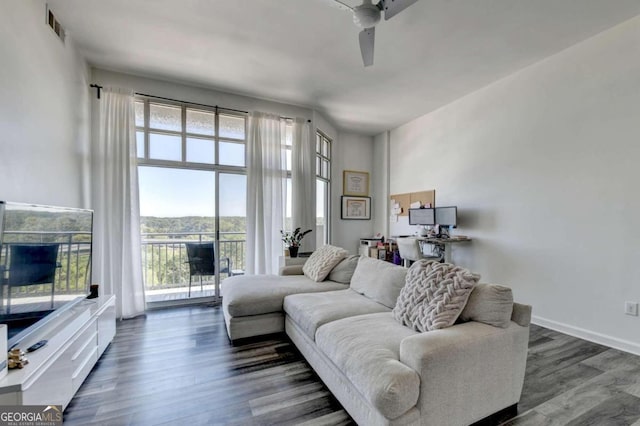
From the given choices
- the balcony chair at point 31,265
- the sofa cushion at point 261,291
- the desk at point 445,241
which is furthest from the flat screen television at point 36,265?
the desk at point 445,241

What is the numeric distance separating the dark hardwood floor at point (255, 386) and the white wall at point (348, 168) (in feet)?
9.94

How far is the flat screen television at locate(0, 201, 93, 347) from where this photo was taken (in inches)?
53.1

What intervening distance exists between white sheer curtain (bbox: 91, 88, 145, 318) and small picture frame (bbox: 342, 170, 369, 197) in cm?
360

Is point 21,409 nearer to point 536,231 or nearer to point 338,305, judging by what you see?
point 338,305

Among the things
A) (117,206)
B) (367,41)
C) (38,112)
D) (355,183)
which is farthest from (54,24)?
(355,183)

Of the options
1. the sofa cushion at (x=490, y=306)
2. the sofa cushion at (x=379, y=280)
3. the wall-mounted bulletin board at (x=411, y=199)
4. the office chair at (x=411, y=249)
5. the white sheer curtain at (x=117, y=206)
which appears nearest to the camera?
the sofa cushion at (x=490, y=306)

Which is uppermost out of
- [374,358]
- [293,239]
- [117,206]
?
[117,206]

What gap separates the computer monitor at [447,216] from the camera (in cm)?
383

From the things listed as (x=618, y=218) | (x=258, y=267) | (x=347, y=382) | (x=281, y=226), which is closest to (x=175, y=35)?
(x=281, y=226)

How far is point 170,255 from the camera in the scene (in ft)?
12.5

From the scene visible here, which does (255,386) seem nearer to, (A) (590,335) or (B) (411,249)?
(B) (411,249)

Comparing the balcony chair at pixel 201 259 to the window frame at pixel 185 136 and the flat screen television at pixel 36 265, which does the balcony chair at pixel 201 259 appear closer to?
the window frame at pixel 185 136

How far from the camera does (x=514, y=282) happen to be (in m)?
3.32

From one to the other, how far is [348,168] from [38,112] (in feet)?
14.8
